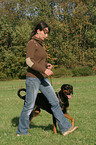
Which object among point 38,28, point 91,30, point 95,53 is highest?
point 38,28

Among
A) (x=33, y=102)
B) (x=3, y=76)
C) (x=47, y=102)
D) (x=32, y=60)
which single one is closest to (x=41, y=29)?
(x=32, y=60)

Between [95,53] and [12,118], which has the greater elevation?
[12,118]

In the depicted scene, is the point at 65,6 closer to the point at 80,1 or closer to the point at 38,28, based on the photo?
the point at 80,1

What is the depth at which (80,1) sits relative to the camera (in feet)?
162

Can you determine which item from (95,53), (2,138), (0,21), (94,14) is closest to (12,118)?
(2,138)

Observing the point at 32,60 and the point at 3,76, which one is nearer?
the point at 32,60

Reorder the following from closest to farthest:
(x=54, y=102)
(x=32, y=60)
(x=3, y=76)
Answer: (x=32, y=60) → (x=54, y=102) → (x=3, y=76)

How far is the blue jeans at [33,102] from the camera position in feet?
15.4

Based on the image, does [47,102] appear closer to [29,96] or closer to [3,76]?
[29,96]

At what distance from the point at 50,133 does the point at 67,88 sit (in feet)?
3.84

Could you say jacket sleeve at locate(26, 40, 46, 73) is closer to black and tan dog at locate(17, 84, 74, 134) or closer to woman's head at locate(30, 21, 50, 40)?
woman's head at locate(30, 21, 50, 40)

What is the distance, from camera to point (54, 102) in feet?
16.3

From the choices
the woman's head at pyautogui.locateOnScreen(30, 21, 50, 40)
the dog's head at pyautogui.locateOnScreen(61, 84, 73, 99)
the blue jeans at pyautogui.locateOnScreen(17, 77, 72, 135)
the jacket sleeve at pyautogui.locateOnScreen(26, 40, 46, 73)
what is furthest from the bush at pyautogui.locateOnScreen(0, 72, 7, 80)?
the jacket sleeve at pyautogui.locateOnScreen(26, 40, 46, 73)

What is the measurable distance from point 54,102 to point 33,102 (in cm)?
48
